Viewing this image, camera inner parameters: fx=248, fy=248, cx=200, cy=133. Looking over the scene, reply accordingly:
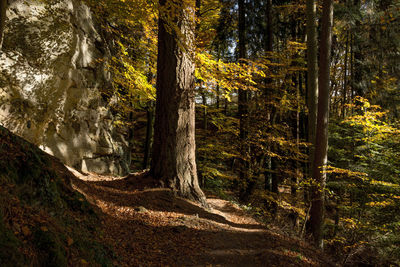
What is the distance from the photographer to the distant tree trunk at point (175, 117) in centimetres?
595

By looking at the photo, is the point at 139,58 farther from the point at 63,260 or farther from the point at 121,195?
the point at 63,260

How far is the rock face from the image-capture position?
255 inches

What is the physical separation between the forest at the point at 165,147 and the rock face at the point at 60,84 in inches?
1.6

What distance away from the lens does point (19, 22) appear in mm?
6605

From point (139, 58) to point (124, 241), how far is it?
8456 mm

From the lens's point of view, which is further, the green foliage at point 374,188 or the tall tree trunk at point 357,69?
the tall tree trunk at point 357,69

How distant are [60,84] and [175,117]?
4.31 m

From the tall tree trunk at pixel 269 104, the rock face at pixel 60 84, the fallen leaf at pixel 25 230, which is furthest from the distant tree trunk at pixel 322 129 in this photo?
the rock face at pixel 60 84

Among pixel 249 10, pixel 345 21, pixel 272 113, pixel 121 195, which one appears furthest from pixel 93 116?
pixel 345 21

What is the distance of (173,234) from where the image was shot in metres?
4.51

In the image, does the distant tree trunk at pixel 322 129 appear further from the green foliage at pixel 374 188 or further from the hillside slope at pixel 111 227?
the hillside slope at pixel 111 227

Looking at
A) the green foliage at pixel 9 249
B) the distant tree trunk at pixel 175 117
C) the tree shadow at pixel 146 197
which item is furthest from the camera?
the distant tree trunk at pixel 175 117

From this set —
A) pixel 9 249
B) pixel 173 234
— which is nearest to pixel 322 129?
pixel 173 234

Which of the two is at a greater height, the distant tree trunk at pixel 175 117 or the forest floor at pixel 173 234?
the distant tree trunk at pixel 175 117
